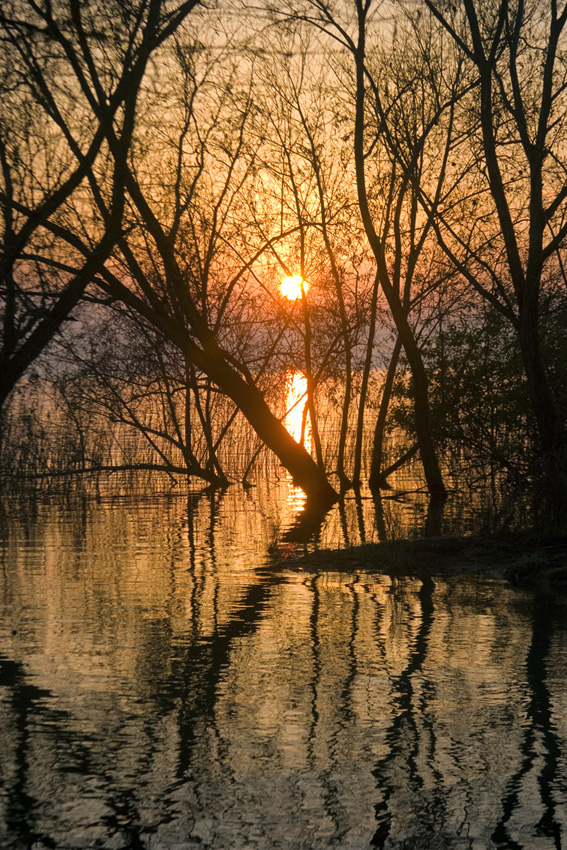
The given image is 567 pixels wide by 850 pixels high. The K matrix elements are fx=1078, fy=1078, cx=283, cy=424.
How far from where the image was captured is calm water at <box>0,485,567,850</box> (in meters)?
4.74

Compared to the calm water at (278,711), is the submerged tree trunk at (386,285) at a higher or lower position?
higher

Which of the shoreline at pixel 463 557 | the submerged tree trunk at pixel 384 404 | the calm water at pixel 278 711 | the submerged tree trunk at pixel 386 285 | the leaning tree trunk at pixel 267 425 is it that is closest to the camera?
the calm water at pixel 278 711

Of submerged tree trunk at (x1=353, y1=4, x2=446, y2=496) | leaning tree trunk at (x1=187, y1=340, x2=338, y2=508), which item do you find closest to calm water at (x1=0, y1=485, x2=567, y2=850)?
submerged tree trunk at (x1=353, y1=4, x2=446, y2=496)

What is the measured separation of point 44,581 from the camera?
1109 cm

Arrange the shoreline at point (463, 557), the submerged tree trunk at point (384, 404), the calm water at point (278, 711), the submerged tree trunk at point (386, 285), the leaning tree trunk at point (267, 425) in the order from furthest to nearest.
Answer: the submerged tree trunk at point (384, 404) → the leaning tree trunk at point (267, 425) → the submerged tree trunk at point (386, 285) → the shoreline at point (463, 557) → the calm water at point (278, 711)

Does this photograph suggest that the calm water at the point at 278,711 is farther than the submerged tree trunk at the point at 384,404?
No

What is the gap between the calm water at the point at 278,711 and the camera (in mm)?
4742

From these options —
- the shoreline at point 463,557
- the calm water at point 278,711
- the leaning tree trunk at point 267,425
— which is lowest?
the calm water at point 278,711

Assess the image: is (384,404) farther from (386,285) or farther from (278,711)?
(278,711)

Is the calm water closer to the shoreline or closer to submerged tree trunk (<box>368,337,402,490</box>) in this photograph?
the shoreline

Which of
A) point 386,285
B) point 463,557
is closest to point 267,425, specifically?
point 386,285

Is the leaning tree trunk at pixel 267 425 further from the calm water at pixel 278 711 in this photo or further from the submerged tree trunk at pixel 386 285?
the calm water at pixel 278 711

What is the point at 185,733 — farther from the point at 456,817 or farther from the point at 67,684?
the point at 456,817

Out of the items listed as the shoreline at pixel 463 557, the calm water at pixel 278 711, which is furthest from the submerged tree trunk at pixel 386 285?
the calm water at pixel 278 711
